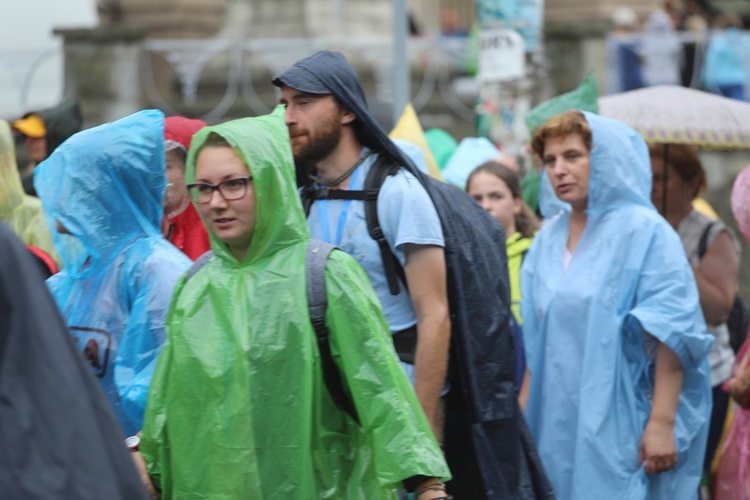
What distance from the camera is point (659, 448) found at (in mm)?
5430

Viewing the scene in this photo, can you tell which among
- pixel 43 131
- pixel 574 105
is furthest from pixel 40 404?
pixel 43 131

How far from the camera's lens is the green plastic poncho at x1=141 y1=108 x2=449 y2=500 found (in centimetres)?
387

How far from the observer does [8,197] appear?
245 inches

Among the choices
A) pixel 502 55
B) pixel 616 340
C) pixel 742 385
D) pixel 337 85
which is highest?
pixel 337 85

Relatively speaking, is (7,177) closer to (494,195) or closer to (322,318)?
(494,195)

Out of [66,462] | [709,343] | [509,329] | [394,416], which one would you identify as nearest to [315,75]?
[509,329]

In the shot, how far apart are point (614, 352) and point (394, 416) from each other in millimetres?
1838

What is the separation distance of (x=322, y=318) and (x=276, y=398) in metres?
0.25

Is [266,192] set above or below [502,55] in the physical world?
above

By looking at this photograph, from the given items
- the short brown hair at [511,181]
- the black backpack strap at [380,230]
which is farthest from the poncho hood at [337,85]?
the short brown hair at [511,181]

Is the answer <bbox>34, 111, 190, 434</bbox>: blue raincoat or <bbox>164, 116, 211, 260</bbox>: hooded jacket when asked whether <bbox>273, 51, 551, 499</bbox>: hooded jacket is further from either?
<bbox>164, 116, 211, 260</bbox>: hooded jacket

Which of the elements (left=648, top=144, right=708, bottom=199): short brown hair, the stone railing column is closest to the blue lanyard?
(left=648, top=144, right=708, bottom=199): short brown hair

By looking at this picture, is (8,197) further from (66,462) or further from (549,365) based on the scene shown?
(66,462)

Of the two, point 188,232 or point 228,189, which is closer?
point 228,189
